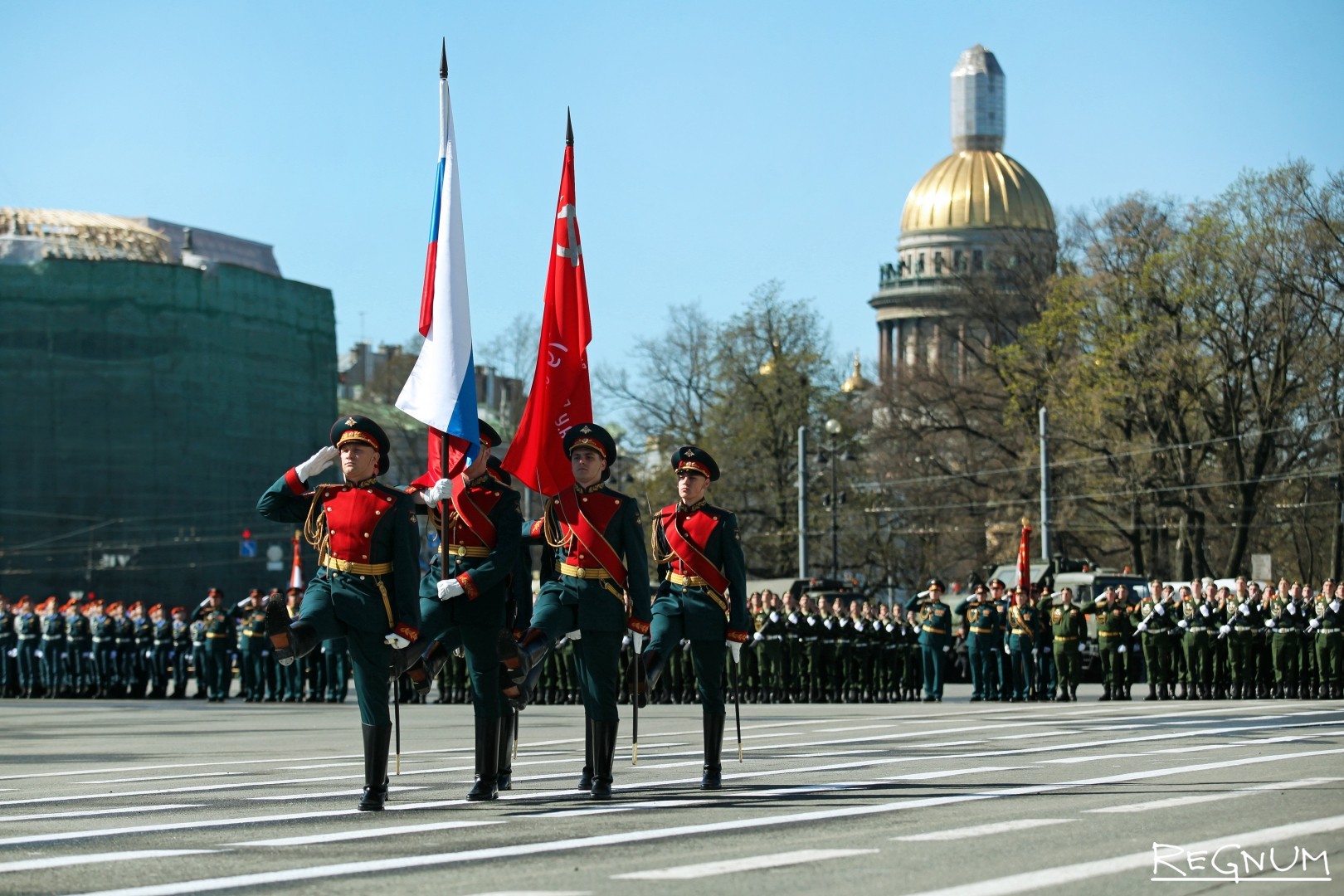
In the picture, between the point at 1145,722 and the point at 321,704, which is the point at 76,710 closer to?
the point at 321,704

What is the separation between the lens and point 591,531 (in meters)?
10.9

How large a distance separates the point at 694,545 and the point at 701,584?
238 mm

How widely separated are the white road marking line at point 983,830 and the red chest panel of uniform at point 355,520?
10.5ft

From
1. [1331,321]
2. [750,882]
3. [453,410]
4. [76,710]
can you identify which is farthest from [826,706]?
[1331,321]

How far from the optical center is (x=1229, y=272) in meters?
49.9

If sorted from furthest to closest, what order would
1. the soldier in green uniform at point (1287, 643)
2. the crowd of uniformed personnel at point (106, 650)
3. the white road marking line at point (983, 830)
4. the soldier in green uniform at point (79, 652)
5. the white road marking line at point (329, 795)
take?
the soldier in green uniform at point (79, 652) → the crowd of uniformed personnel at point (106, 650) → the soldier in green uniform at point (1287, 643) → the white road marking line at point (329, 795) → the white road marking line at point (983, 830)

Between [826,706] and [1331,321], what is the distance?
89.9 feet

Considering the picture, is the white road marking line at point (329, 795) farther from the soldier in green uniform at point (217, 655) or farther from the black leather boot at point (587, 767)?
the soldier in green uniform at point (217, 655)

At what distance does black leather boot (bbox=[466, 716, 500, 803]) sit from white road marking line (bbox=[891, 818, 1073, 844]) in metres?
2.79

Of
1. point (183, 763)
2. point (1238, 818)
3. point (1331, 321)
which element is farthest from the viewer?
point (1331, 321)

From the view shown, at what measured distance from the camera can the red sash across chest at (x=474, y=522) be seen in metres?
11.0

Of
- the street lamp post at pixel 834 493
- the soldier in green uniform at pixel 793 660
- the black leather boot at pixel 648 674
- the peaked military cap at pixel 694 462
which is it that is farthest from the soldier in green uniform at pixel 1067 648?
the street lamp post at pixel 834 493

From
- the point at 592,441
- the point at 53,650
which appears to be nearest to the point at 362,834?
the point at 592,441

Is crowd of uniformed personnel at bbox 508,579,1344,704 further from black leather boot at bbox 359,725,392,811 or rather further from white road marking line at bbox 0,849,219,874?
white road marking line at bbox 0,849,219,874
